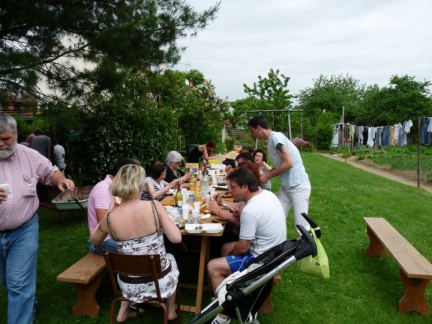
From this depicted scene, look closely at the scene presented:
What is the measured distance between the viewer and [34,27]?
4648 millimetres

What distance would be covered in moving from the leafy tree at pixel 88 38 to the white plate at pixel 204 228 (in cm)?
297

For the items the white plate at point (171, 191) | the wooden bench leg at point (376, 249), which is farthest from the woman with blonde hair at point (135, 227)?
the wooden bench leg at point (376, 249)

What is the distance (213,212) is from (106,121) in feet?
13.0

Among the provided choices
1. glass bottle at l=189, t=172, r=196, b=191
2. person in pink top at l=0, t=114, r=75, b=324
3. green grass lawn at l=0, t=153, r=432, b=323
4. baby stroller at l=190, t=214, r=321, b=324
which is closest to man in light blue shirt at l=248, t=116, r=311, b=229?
green grass lawn at l=0, t=153, r=432, b=323

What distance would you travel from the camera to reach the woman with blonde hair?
235cm

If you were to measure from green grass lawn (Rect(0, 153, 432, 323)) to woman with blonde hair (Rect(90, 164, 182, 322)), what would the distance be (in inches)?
25.5

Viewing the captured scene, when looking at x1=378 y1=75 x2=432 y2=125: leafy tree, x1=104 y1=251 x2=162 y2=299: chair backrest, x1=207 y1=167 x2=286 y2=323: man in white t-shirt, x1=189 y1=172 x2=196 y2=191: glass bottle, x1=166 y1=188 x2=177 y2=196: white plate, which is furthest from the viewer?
x1=378 y1=75 x2=432 y2=125: leafy tree

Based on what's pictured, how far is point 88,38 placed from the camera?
520 cm

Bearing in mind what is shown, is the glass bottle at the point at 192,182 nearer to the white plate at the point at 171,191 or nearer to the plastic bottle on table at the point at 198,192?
the plastic bottle on table at the point at 198,192

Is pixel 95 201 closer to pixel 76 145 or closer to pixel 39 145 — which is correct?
pixel 76 145

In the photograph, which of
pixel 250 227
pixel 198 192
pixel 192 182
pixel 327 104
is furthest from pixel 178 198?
pixel 327 104

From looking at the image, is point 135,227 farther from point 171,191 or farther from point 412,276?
point 412,276

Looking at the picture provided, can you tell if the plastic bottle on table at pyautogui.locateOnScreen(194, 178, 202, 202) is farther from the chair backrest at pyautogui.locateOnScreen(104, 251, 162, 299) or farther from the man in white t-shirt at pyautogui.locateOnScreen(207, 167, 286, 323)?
the chair backrest at pyautogui.locateOnScreen(104, 251, 162, 299)

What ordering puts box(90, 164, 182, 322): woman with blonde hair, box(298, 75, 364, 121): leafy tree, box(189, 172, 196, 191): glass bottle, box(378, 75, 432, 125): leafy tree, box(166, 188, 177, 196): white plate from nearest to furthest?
box(90, 164, 182, 322): woman with blonde hair
box(166, 188, 177, 196): white plate
box(189, 172, 196, 191): glass bottle
box(378, 75, 432, 125): leafy tree
box(298, 75, 364, 121): leafy tree
